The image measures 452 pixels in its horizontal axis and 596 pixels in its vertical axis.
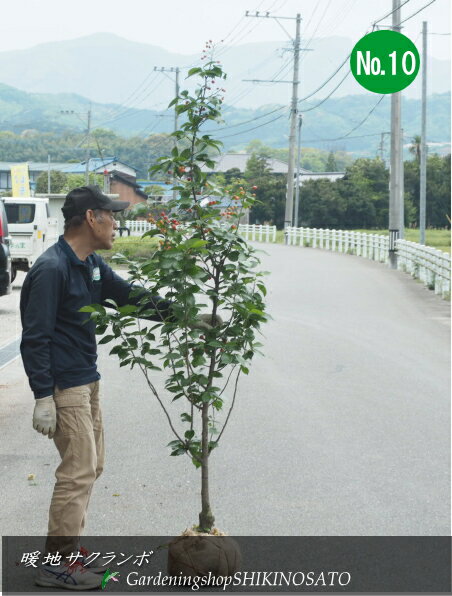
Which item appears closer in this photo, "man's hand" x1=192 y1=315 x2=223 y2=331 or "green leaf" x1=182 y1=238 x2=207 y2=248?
"green leaf" x1=182 y1=238 x2=207 y2=248

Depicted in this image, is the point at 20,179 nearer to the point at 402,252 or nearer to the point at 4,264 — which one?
the point at 402,252

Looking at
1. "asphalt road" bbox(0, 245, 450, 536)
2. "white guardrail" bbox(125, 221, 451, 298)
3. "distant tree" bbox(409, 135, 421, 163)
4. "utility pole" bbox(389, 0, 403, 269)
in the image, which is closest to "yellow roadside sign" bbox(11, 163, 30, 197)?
"white guardrail" bbox(125, 221, 451, 298)

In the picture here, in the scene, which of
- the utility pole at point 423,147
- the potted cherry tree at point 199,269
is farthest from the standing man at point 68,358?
the utility pole at point 423,147

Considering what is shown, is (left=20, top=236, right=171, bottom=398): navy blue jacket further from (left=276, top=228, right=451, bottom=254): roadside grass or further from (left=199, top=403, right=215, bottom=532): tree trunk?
(left=276, top=228, right=451, bottom=254): roadside grass

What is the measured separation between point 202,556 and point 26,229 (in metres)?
20.1

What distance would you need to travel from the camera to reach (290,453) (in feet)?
27.1

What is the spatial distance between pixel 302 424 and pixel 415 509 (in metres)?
2.74

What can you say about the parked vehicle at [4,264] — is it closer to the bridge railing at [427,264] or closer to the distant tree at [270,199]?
the bridge railing at [427,264]

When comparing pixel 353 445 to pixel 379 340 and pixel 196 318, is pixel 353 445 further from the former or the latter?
pixel 379 340

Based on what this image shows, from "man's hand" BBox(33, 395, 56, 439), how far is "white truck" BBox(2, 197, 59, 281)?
19.4 metres

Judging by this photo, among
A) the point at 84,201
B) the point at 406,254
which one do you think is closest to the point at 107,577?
the point at 84,201

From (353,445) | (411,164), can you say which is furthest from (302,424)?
(411,164)

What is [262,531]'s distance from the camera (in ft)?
20.1

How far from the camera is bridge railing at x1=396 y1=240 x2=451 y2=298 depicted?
2289 centimetres
